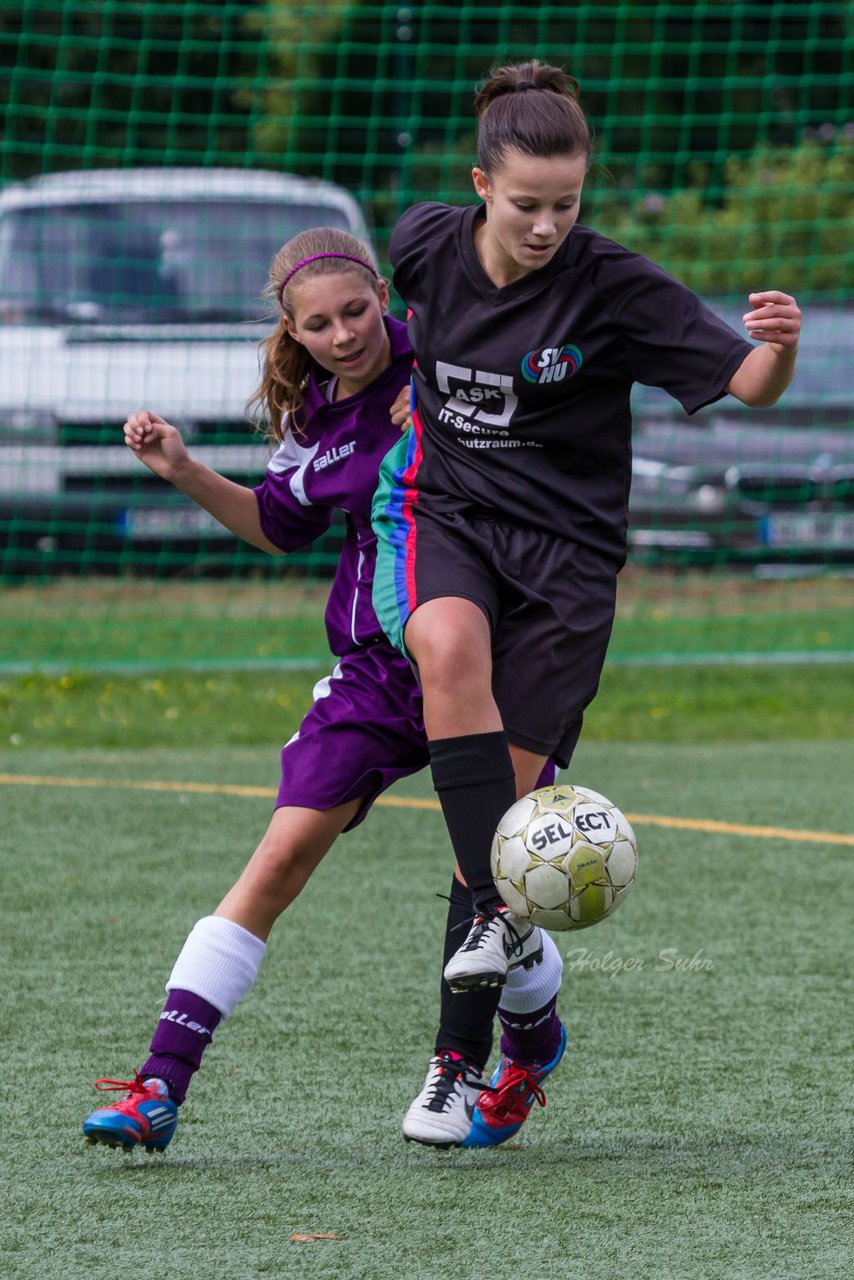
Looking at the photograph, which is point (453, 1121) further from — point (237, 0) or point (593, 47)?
point (237, 0)

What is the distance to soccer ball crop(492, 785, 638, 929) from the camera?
2.92 meters

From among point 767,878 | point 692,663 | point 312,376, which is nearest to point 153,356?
point 692,663

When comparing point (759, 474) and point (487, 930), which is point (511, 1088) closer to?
point (487, 930)

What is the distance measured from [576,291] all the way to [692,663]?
6172 millimetres

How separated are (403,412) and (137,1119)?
1.22m

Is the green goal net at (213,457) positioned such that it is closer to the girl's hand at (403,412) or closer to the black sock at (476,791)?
the girl's hand at (403,412)

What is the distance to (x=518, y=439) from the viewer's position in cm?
314

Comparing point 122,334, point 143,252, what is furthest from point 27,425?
point 143,252

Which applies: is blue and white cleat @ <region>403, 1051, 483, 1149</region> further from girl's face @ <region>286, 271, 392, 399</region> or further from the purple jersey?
girl's face @ <region>286, 271, 392, 399</region>

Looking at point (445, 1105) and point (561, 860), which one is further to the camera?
point (445, 1105)

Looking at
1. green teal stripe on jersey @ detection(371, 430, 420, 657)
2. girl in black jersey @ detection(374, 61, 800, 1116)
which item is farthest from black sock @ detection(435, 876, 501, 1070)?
green teal stripe on jersey @ detection(371, 430, 420, 657)

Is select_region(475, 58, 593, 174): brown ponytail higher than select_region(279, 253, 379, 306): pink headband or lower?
higher

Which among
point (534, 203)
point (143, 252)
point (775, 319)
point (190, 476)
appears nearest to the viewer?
point (775, 319)

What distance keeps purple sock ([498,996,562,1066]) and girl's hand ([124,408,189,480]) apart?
109 cm
